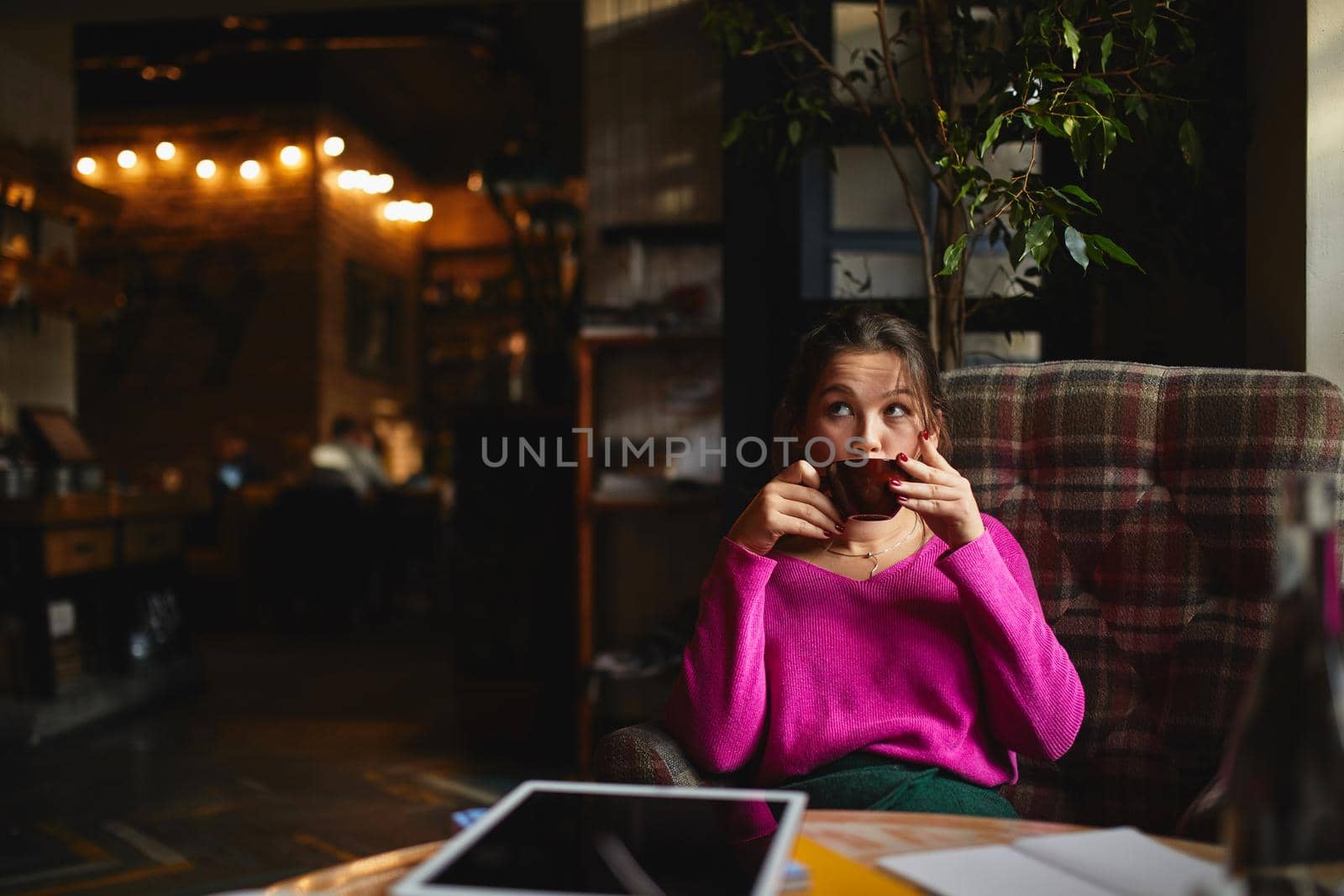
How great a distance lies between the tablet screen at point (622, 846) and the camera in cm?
64

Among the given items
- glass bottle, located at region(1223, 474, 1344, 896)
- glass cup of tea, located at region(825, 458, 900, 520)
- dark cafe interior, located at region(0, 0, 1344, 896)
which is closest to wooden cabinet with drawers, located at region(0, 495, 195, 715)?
dark cafe interior, located at region(0, 0, 1344, 896)

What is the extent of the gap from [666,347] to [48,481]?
2.55 meters

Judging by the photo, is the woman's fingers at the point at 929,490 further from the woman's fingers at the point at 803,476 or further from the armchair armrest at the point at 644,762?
the armchair armrest at the point at 644,762

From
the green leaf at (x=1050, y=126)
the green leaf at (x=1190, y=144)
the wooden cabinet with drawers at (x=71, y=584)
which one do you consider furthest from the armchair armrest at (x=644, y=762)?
the wooden cabinet with drawers at (x=71, y=584)

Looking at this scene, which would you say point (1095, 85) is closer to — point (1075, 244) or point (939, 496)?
point (1075, 244)

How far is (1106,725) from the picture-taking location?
4.98 ft

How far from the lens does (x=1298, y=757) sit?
0.54 m

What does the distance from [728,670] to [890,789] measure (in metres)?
0.25

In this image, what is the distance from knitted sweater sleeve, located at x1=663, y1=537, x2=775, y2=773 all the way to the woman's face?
0.68 feet

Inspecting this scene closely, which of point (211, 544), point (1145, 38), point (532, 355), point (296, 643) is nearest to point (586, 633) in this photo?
point (532, 355)

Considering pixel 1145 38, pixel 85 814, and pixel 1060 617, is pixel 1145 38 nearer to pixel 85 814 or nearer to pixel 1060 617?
pixel 1060 617

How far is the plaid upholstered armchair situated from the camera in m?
1.44

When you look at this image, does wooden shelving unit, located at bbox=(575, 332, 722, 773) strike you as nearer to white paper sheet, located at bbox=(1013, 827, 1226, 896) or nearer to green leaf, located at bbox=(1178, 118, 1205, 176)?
green leaf, located at bbox=(1178, 118, 1205, 176)

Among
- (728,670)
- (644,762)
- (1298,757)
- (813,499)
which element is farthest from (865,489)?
(1298,757)
